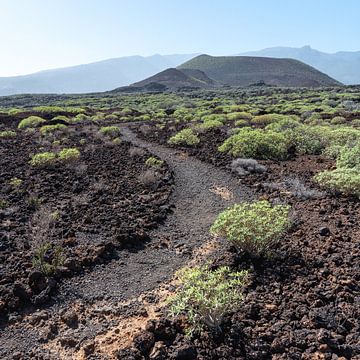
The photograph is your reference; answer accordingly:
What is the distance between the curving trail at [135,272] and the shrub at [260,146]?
9.30 feet

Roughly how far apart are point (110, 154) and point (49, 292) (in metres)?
9.24

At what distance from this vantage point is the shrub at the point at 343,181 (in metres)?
8.23

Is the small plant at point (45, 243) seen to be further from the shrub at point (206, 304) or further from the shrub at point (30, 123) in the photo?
the shrub at point (30, 123)

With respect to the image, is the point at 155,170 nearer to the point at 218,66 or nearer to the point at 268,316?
the point at 268,316

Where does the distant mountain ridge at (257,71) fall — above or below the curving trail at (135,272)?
above

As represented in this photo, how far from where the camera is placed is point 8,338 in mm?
4680

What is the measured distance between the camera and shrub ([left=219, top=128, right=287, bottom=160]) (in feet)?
42.4

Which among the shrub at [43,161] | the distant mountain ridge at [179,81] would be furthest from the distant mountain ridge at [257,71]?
the shrub at [43,161]

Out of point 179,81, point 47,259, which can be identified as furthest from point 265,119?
point 179,81

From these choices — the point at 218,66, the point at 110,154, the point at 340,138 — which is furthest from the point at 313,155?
the point at 218,66

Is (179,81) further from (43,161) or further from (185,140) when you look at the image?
(43,161)

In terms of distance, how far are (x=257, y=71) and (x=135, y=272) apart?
440 feet

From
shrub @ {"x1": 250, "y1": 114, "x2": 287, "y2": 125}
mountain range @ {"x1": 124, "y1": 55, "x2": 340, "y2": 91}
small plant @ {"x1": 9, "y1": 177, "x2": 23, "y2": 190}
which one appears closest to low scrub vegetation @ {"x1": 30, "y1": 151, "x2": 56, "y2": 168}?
small plant @ {"x1": 9, "y1": 177, "x2": 23, "y2": 190}

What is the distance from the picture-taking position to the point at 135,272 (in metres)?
6.05
